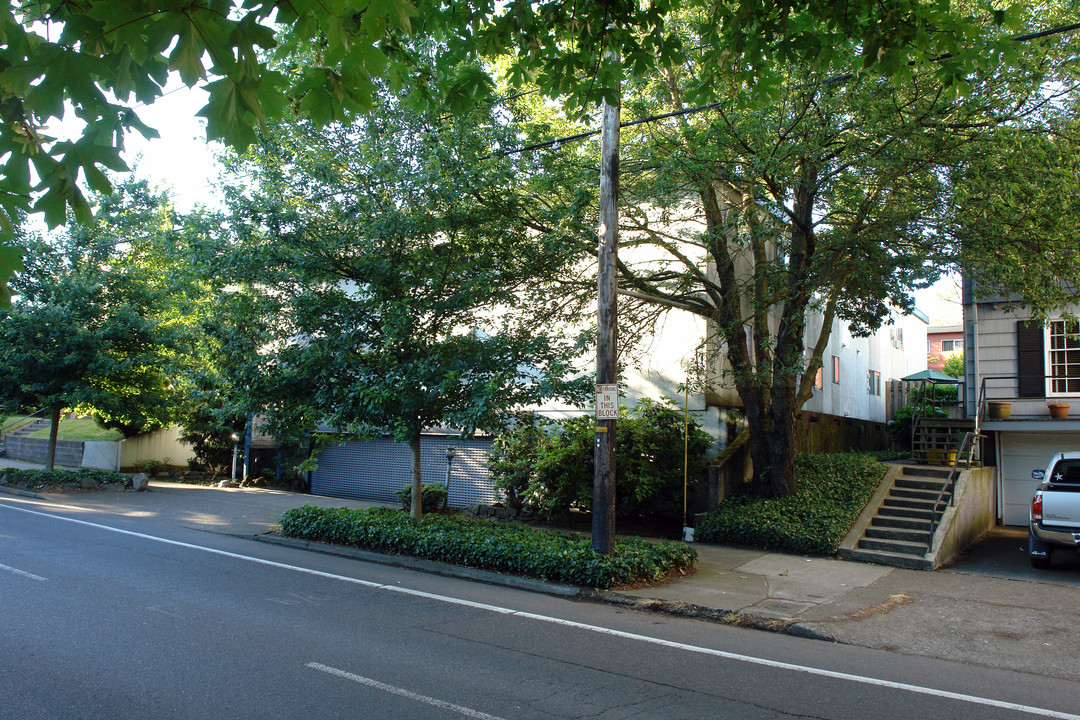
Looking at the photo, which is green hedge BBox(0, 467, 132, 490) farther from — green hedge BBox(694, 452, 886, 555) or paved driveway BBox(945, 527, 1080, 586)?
paved driveway BBox(945, 527, 1080, 586)

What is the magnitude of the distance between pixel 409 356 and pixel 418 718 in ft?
25.5

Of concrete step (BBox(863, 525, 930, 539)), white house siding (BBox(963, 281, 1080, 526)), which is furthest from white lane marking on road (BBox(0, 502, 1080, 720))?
white house siding (BBox(963, 281, 1080, 526))

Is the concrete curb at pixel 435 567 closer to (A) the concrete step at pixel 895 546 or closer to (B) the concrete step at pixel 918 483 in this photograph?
(A) the concrete step at pixel 895 546

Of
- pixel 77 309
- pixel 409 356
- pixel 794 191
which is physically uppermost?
pixel 794 191

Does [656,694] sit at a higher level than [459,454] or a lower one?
lower

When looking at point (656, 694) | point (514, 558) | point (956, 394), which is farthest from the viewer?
point (956, 394)

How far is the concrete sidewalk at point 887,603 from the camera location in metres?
7.50

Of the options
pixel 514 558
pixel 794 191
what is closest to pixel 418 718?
pixel 514 558

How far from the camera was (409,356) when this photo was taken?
40.0 feet

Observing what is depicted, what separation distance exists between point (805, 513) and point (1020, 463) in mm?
7468

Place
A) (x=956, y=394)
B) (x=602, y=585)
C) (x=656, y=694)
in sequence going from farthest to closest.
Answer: (x=956, y=394), (x=602, y=585), (x=656, y=694)

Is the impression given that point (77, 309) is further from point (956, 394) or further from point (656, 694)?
point (956, 394)

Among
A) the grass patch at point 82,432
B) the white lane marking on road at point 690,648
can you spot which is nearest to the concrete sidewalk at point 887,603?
the white lane marking on road at point 690,648

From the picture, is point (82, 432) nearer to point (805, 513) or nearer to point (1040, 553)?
point (805, 513)
